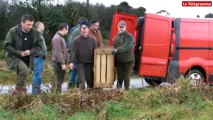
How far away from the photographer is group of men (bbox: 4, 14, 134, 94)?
8641mm

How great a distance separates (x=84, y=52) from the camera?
379 inches

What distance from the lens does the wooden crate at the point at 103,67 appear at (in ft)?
31.6

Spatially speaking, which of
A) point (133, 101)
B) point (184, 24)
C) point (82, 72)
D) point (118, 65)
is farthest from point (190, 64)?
point (133, 101)

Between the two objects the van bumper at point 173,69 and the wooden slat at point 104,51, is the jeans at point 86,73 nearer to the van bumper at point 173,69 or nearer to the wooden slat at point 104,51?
the wooden slat at point 104,51

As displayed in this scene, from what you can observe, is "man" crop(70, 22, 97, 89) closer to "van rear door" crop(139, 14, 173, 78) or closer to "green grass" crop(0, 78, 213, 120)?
"green grass" crop(0, 78, 213, 120)

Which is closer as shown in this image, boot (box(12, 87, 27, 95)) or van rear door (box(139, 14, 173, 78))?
boot (box(12, 87, 27, 95))

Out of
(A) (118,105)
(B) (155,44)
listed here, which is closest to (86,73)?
(B) (155,44)

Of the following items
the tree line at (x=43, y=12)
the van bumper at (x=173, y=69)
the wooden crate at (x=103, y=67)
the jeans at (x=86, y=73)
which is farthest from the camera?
the tree line at (x=43, y=12)

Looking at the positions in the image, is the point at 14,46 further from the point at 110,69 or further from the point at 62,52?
the point at 110,69

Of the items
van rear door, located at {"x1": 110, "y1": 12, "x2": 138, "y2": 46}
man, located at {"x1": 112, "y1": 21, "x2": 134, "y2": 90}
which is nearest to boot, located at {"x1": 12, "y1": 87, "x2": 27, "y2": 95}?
man, located at {"x1": 112, "y1": 21, "x2": 134, "y2": 90}

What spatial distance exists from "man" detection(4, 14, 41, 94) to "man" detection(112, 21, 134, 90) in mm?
1910

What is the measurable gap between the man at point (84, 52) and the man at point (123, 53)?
1.75 feet

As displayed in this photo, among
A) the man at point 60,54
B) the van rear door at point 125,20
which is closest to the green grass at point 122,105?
the man at point 60,54

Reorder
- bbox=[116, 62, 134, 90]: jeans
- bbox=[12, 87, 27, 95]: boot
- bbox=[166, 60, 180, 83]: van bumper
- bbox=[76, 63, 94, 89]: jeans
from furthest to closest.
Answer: bbox=[166, 60, 180, 83]: van bumper
bbox=[116, 62, 134, 90]: jeans
bbox=[76, 63, 94, 89]: jeans
bbox=[12, 87, 27, 95]: boot
